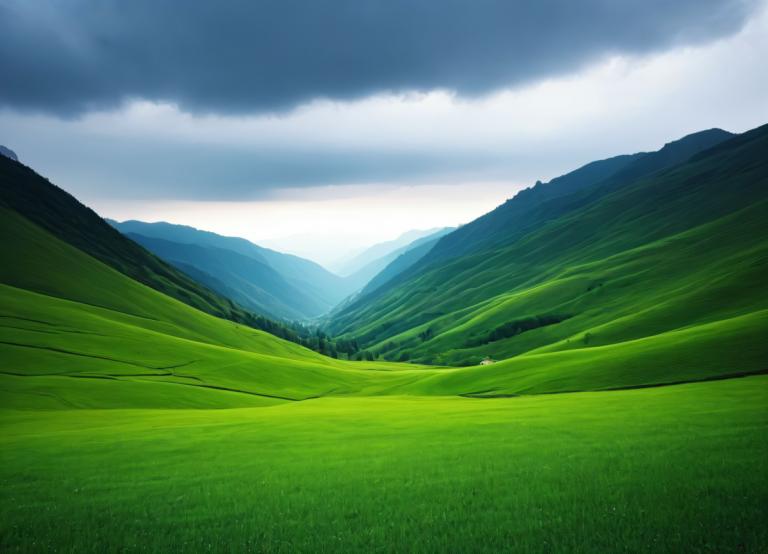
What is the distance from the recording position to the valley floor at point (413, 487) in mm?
12203

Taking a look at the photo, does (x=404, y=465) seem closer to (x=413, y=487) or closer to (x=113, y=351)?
(x=413, y=487)

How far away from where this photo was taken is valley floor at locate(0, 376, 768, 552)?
1220 centimetres

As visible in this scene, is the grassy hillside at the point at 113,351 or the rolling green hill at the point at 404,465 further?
the grassy hillside at the point at 113,351

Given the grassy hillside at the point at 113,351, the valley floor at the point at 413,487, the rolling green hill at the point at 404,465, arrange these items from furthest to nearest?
the grassy hillside at the point at 113,351, the rolling green hill at the point at 404,465, the valley floor at the point at 413,487

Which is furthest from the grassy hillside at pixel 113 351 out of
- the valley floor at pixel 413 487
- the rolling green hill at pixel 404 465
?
the valley floor at pixel 413 487

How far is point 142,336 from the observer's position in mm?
97500

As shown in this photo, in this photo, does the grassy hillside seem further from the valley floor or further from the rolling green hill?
the valley floor

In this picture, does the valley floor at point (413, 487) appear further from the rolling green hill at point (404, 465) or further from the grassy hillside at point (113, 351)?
the grassy hillside at point (113, 351)

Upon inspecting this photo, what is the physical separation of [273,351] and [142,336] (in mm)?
65884

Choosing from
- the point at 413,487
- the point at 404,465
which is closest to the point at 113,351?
the point at 404,465


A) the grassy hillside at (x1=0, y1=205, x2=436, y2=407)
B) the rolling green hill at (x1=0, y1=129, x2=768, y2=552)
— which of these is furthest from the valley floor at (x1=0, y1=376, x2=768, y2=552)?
the grassy hillside at (x1=0, y1=205, x2=436, y2=407)

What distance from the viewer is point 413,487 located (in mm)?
17438

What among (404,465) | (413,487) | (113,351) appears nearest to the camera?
(413,487)

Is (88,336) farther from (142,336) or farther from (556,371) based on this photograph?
(556,371)
